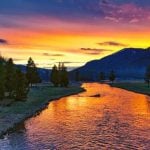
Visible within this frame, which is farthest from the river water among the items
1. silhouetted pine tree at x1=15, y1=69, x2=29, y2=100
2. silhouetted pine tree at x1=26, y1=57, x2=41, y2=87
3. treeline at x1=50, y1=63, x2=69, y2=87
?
treeline at x1=50, y1=63, x2=69, y2=87

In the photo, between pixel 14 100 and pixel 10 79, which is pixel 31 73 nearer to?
pixel 10 79

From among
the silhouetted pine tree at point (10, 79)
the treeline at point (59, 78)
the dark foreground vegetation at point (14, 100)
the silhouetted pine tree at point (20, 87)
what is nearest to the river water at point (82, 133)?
the dark foreground vegetation at point (14, 100)

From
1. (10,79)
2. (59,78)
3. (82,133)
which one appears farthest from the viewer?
(59,78)

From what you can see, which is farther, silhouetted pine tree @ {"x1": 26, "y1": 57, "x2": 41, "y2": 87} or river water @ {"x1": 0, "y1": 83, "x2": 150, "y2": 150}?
silhouetted pine tree @ {"x1": 26, "y1": 57, "x2": 41, "y2": 87}

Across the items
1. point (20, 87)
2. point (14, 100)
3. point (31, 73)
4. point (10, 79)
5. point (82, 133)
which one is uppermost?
point (31, 73)

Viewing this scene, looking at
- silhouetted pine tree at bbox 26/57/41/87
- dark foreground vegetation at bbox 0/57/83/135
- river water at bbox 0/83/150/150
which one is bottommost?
river water at bbox 0/83/150/150

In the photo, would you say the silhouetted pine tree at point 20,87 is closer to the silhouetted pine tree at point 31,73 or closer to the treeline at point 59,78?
the silhouetted pine tree at point 31,73

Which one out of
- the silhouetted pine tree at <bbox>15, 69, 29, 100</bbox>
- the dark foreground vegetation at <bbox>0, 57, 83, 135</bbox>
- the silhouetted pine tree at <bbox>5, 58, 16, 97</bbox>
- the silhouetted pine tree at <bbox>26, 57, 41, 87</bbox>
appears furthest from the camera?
the silhouetted pine tree at <bbox>26, 57, 41, 87</bbox>

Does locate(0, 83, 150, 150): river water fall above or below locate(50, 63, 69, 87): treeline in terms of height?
below

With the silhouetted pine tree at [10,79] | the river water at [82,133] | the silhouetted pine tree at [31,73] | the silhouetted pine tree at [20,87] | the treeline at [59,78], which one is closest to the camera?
the river water at [82,133]

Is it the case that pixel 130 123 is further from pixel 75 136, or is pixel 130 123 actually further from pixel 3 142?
pixel 3 142

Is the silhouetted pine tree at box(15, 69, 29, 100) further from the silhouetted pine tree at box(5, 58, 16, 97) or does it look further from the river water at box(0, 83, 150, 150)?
the river water at box(0, 83, 150, 150)

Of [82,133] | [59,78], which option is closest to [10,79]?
[82,133]

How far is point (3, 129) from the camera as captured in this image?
49.7 meters
